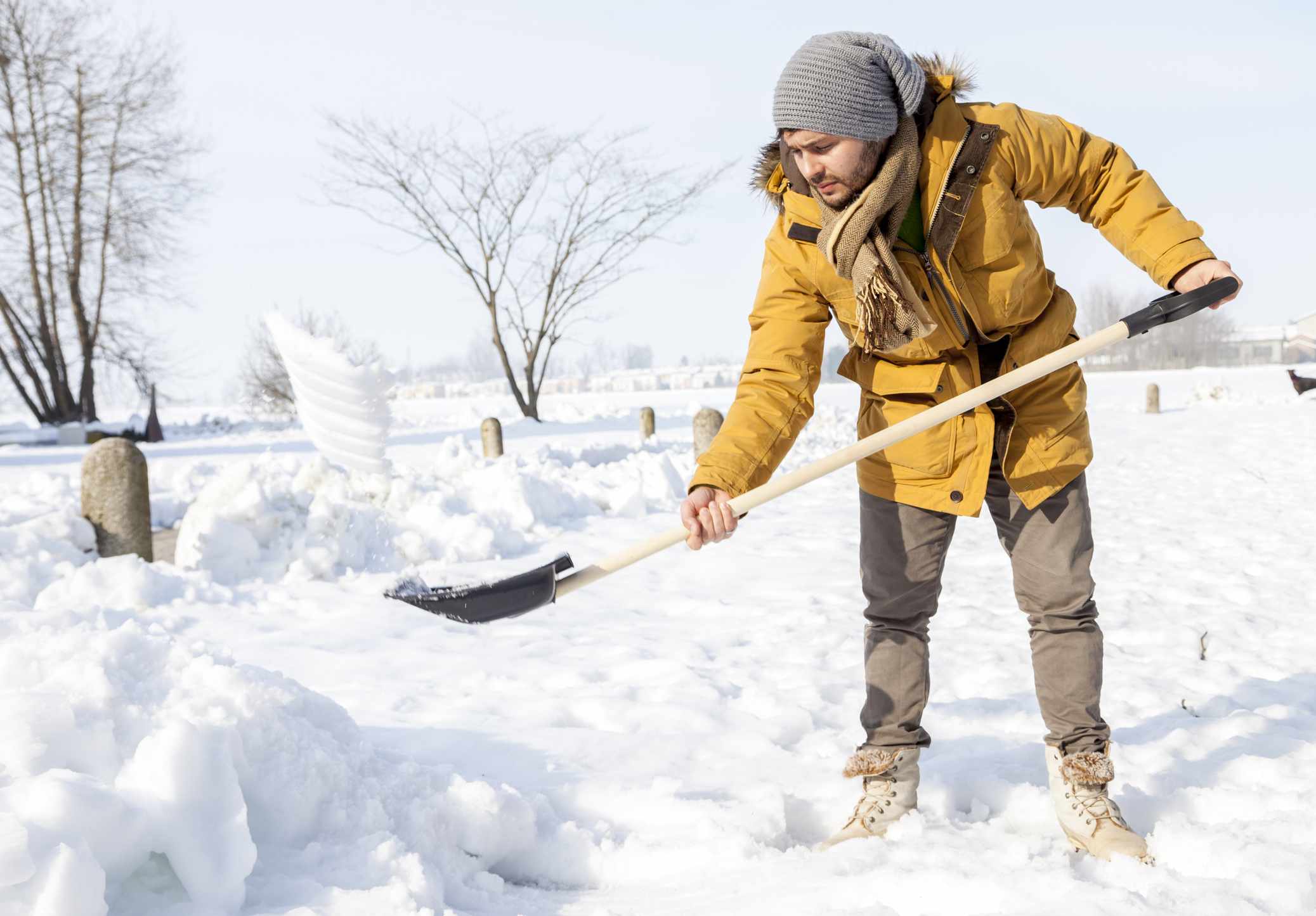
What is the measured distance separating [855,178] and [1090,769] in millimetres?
1382

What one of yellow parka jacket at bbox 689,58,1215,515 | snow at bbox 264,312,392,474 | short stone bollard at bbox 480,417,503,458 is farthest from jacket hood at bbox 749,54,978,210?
short stone bollard at bbox 480,417,503,458

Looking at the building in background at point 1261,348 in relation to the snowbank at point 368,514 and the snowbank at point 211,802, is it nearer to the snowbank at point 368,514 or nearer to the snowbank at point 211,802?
the snowbank at point 368,514

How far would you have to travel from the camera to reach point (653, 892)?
212 centimetres

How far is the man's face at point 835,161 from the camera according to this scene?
210cm

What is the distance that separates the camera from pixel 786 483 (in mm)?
2113

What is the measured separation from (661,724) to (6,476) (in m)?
11.6

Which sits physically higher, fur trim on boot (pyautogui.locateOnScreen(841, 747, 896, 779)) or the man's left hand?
the man's left hand

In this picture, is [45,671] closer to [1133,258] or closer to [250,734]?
[250,734]

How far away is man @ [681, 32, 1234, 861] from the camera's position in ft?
6.88

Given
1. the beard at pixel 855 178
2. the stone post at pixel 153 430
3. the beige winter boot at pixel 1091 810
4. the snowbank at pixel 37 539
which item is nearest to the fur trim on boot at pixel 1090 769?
the beige winter boot at pixel 1091 810

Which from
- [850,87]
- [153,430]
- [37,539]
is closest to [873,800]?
[850,87]

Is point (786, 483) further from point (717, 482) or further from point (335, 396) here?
point (335, 396)

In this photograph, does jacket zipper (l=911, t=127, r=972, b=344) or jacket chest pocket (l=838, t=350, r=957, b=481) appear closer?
jacket zipper (l=911, t=127, r=972, b=344)

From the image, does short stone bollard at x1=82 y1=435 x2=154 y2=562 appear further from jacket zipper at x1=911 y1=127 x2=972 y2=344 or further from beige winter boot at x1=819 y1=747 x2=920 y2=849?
jacket zipper at x1=911 y1=127 x2=972 y2=344
